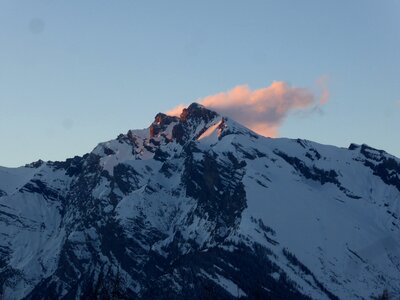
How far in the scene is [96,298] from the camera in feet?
433

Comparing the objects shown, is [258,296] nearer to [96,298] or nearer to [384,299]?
[96,298]

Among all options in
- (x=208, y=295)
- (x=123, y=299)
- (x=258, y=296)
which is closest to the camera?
(x=123, y=299)

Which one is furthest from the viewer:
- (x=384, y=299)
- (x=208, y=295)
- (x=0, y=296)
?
(x=208, y=295)

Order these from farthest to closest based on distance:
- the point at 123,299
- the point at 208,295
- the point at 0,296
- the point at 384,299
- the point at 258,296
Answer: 1. the point at 208,295
2. the point at 258,296
3. the point at 0,296
4. the point at 123,299
5. the point at 384,299

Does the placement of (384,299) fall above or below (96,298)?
above

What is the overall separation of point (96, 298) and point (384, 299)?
5040 centimetres

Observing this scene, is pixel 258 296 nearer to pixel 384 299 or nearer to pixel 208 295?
pixel 208 295

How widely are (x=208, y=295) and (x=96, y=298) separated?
50370mm

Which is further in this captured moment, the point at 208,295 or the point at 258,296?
the point at 208,295

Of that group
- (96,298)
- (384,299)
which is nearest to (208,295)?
(96,298)

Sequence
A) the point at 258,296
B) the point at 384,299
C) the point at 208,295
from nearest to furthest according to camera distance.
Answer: the point at 384,299 → the point at 258,296 → the point at 208,295

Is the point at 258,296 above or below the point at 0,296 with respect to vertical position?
above

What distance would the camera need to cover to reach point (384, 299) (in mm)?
96500

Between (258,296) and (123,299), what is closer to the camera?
(123,299)
